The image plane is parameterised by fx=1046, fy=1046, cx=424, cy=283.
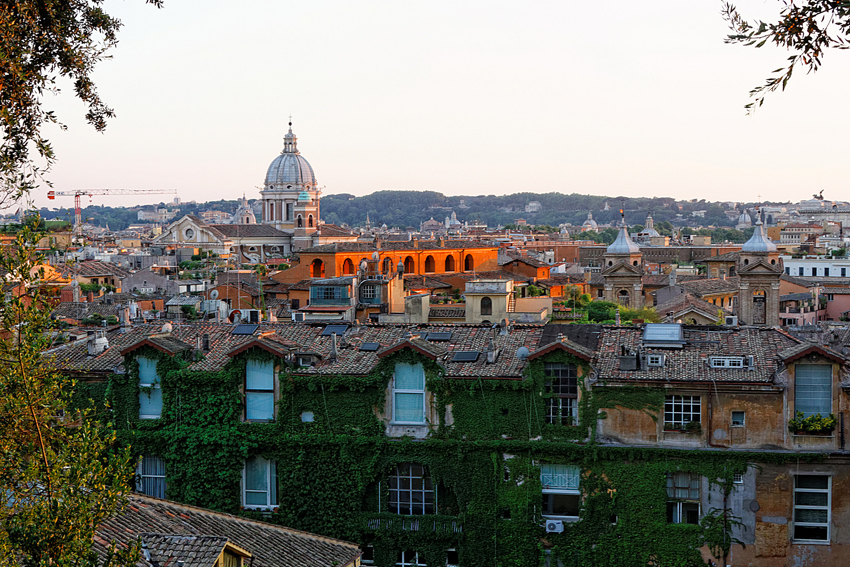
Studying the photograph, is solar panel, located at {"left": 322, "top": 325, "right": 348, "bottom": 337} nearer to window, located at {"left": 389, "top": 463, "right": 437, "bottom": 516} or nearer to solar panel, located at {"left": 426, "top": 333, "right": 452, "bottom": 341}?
solar panel, located at {"left": 426, "top": 333, "right": 452, "bottom": 341}

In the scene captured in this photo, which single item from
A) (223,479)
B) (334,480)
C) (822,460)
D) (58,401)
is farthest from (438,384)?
(58,401)

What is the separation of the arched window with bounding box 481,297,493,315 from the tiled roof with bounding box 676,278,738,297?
66.8ft

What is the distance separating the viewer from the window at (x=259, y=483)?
20.9 m

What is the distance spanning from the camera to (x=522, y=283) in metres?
60.0

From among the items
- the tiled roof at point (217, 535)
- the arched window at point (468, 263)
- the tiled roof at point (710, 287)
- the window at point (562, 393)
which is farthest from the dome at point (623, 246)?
the tiled roof at point (217, 535)

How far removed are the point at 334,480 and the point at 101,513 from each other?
36.2 feet

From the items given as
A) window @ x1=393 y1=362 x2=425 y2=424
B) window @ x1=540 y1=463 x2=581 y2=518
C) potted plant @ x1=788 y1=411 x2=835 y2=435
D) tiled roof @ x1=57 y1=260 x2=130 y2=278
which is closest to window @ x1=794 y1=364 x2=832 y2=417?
potted plant @ x1=788 y1=411 x2=835 y2=435

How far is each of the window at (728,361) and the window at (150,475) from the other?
437 inches

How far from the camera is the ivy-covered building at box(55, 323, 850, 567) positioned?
18875mm

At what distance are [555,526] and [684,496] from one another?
8.00 feet

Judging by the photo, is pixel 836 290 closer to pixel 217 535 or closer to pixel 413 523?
pixel 413 523

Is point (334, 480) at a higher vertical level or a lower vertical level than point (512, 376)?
lower

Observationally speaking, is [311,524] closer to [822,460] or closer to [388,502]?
[388,502]

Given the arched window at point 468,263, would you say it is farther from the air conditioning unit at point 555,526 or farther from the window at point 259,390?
the air conditioning unit at point 555,526
